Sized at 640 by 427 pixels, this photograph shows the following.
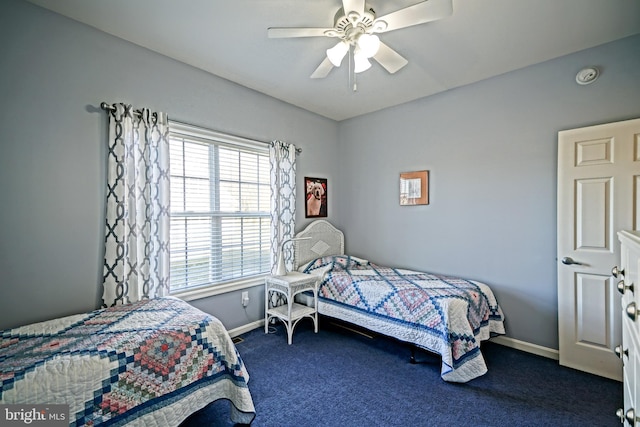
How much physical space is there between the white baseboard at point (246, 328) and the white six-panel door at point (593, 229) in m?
2.88

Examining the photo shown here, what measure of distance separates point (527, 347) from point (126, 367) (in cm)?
326

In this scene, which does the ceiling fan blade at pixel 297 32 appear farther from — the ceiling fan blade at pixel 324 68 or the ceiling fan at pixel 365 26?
the ceiling fan blade at pixel 324 68

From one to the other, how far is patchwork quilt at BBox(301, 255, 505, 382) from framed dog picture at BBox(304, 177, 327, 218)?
0.76 meters

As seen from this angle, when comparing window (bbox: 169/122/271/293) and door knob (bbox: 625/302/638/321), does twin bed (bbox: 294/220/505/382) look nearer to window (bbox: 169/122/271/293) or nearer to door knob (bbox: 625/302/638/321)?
window (bbox: 169/122/271/293)

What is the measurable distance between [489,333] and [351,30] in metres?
2.85

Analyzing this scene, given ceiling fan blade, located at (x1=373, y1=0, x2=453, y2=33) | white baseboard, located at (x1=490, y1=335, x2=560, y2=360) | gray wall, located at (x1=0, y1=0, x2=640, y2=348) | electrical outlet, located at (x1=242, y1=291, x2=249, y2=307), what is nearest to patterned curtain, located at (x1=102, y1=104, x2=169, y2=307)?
gray wall, located at (x1=0, y1=0, x2=640, y2=348)

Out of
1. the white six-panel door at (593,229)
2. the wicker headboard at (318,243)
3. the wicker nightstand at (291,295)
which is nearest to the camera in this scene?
the white six-panel door at (593,229)

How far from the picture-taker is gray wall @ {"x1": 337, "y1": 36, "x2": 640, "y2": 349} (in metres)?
2.45

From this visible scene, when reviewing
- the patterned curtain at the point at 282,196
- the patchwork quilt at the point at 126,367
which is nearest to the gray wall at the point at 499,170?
the patterned curtain at the point at 282,196

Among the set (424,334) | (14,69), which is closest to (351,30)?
(14,69)

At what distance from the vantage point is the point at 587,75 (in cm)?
238

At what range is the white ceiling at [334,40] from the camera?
1903mm

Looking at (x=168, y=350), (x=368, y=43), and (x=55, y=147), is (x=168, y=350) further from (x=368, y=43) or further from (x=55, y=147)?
(x=368, y=43)

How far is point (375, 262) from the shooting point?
12.8 ft
